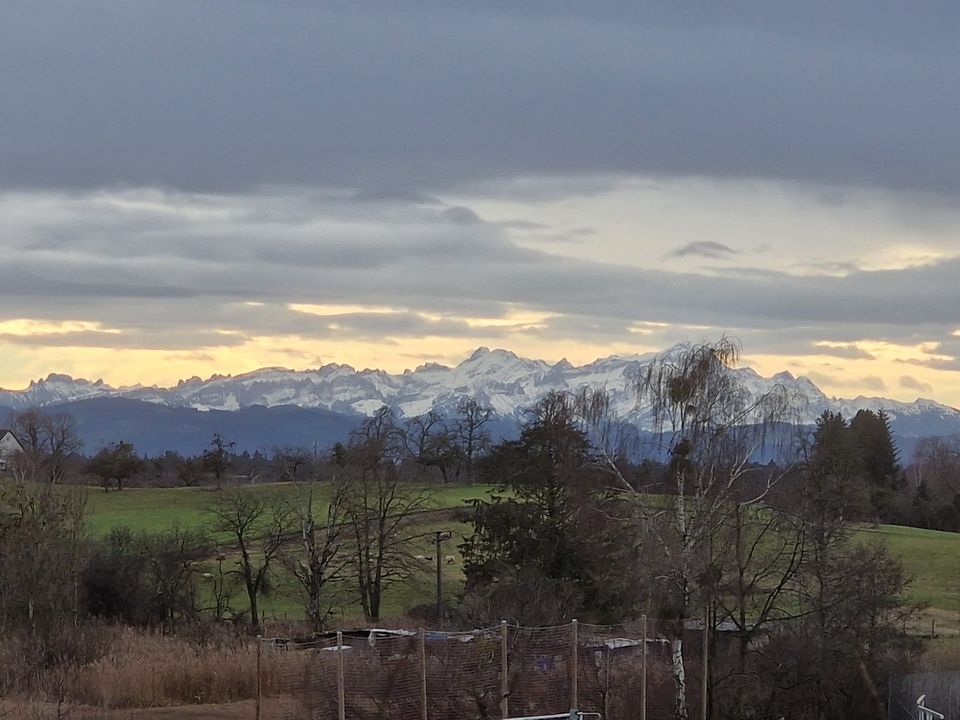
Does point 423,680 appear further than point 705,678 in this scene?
No

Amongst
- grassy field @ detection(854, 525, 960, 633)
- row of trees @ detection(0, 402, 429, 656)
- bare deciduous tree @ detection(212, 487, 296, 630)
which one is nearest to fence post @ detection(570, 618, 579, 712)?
row of trees @ detection(0, 402, 429, 656)

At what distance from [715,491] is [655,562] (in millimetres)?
3177

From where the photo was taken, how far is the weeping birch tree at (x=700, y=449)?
85.3 ft

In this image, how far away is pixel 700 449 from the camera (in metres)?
27.4

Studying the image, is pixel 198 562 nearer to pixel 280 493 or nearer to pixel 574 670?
pixel 280 493

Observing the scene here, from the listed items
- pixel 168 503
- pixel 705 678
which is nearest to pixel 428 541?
pixel 168 503

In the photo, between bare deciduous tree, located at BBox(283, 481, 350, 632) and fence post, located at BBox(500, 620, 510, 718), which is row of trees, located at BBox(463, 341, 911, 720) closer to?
fence post, located at BBox(500, 620, 510, 718)

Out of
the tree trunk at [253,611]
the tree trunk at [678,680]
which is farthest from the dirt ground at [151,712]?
the tree trunk at [253,611]

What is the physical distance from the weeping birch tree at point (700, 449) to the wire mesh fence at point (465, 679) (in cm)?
218

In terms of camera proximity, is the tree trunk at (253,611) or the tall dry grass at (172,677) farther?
the tree trunk at (253,611)

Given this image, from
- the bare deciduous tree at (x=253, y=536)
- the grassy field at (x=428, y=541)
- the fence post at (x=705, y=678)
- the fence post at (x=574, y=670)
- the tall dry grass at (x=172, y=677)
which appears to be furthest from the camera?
the grassy field at (x=428, y=541)

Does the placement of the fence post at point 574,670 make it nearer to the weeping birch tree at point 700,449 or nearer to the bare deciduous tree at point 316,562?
the weeping birch tree at point 700,449

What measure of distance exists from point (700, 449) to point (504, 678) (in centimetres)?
911

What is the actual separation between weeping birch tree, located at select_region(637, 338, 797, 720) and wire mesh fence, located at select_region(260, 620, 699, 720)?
2.18 meters
